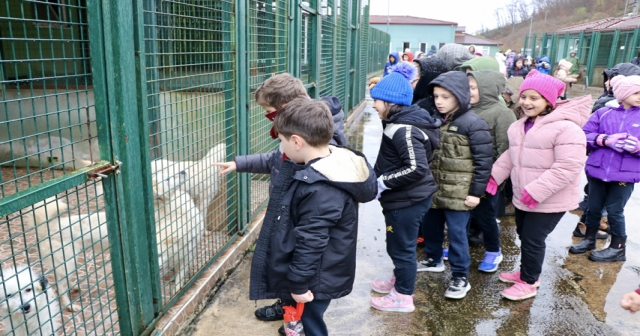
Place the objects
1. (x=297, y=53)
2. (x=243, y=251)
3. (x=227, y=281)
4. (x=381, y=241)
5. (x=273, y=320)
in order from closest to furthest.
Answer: (x=273, y=320) → (x=227, y=281) → (x=243, y=251) → (x=381, y=241) → (x=297, y=53)

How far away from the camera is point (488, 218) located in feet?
12.6

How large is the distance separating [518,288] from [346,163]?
6.83 feet

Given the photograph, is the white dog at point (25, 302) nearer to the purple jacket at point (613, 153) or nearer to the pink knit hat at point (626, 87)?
the purple jacket at point (613, 153)

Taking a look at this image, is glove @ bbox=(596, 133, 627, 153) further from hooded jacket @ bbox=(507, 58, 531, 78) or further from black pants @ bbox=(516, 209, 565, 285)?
hooded jacket @ bbox=(507, 58, 531, 78)

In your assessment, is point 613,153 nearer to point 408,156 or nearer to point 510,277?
point 510,277

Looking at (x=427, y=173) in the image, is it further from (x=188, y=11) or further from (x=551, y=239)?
(x=551, y=239)

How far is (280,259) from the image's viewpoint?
86.7 inches

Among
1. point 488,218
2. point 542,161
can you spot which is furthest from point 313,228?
point 488,218

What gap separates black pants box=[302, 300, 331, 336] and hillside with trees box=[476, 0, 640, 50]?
52.3 meters

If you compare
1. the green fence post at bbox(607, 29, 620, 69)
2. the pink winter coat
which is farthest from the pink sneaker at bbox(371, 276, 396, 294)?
the green fence post at bbox(607, 29, 620, 69)

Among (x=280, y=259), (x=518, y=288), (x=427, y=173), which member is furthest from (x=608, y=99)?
(x=280, y=259)

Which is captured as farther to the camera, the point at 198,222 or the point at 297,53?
the point at 297,53

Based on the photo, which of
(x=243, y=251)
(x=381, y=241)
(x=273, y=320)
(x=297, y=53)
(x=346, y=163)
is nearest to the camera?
(x=346, y=163)

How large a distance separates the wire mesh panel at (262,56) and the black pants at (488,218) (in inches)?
78.3
